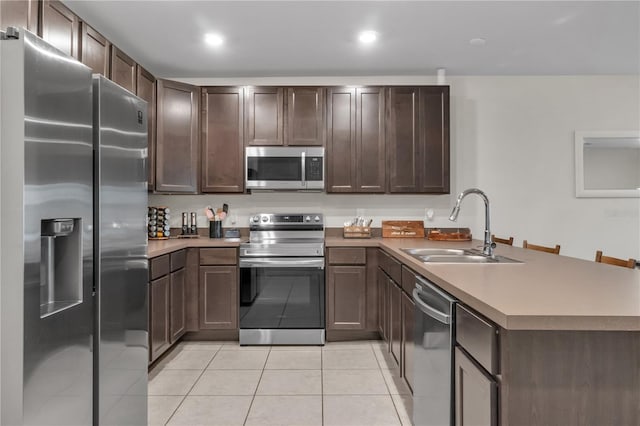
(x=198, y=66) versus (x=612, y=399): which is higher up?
(x=198, y=66)

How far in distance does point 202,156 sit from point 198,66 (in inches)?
32.3

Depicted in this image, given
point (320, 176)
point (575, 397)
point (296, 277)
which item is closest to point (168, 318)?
point (296, 277)

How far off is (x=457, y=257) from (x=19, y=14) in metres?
2.56

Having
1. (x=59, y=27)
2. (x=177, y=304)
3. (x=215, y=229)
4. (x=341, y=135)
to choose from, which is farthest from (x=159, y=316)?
(x=341, y=135)

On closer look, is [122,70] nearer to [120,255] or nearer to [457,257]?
[120,255]

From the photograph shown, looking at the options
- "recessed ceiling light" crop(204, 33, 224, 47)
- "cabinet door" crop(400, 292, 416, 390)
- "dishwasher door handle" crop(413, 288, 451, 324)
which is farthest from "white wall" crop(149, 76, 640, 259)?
"dishwasher door handle" crop(413, 288, 451, 324)

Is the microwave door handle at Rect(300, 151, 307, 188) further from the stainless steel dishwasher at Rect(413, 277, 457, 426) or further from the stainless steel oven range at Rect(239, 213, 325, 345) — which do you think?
the stainless steel dishwasher at Rect(413, 277, 457, 426)

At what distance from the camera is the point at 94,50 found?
2496 millimetres

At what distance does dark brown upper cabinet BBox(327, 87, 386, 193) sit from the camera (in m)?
3.58

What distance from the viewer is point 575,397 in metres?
1.01

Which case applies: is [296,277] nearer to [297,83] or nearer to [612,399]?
[297,83]

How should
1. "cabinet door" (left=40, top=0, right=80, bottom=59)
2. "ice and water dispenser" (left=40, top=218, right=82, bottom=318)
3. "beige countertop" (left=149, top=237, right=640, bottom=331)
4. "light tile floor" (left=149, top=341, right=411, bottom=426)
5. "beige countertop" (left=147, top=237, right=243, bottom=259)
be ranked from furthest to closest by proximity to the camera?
"beige countertop" (left=147, top=237, right=243, bottom=259) < "light tile floor" (left=149, top=341, right=411, bottom=426) < "cabinet door" (left=40, top=0, right=80, bottom=59) < "ice and water dispenser" (left=40, top=218, right=82, bottom=318) < "beige countertop" (left=149, top=237, right=640, bottom=331)

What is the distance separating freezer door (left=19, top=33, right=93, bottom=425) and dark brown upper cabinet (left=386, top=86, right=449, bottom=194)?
2694 millimetres

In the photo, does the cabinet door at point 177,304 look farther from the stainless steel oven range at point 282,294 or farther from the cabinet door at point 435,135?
the cabinet door at point 435,135
